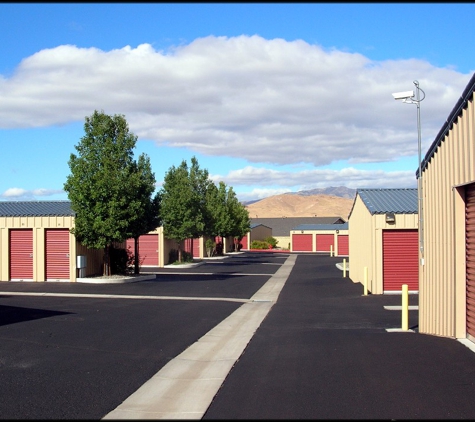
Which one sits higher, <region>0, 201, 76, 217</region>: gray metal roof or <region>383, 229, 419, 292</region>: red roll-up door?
<region>0, 201, 76, 217</region>: gray metal roof

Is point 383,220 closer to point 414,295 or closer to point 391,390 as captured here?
point 414,295

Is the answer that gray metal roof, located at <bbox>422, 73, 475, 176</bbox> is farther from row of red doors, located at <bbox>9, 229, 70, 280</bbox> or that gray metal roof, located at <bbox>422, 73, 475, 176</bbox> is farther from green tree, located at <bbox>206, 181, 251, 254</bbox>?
green tree, located at <bbox>206, 181, 251, 254</bbox>

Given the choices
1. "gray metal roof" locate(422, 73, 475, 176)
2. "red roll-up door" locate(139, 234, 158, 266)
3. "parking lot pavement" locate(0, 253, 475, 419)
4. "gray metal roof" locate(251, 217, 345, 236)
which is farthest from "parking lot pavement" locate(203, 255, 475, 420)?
"gray metal roof" locate(251, 217, 345, 236)

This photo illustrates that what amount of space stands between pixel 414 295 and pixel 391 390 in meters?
14.4

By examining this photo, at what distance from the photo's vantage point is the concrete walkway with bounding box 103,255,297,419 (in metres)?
7.35

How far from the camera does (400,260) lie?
22.5 meters

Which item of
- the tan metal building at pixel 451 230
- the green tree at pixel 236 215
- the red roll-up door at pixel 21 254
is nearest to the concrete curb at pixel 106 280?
the red roll-up door at pixel 21 254

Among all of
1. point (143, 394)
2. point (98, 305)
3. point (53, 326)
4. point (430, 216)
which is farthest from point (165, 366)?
point (98, 305)

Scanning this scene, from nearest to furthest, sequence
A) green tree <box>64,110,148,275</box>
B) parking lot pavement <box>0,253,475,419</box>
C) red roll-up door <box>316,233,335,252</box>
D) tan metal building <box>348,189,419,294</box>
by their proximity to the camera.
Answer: parking lot pavement <box>0,253,475,419</box>, tan metal building <box>348,189,419,294</box>, green tree <box>64,110,148,275</box>, red roll-up door <box>316,233,335,252</box>

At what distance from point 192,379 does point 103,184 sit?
18620 mm

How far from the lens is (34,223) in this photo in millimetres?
28625

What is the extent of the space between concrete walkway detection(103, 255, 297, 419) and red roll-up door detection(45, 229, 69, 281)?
15373mm

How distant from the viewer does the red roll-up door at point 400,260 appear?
22.3 metres

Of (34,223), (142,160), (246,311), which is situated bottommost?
(246,311)
